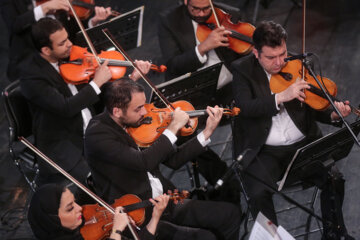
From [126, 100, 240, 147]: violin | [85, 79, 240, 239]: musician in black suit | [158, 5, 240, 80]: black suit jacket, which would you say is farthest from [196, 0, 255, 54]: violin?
[85, 79, 240, 239]: musician in black suit

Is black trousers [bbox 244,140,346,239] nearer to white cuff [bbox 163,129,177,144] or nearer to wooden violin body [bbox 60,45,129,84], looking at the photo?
white cuff [bbox 163,129,177,144]

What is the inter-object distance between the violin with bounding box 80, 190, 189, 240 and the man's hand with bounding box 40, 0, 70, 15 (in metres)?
1.77

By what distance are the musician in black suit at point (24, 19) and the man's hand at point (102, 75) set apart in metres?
0.52

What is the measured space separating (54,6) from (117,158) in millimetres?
1600

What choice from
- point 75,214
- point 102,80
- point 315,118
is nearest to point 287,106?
point 315,118

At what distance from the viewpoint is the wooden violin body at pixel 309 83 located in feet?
10.1

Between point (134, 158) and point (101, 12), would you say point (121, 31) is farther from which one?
point (134, 158)

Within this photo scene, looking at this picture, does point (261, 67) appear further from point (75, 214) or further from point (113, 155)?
point (75, 214)

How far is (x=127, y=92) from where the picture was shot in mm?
3041

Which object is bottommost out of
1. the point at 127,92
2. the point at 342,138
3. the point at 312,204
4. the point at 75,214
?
the point at 312,204

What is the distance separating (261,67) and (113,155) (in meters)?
1.18

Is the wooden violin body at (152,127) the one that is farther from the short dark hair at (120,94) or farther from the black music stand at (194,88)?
the short dark hair at (120,94)

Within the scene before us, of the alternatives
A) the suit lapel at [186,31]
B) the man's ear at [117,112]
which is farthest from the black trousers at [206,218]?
the suit lapel at [186,31]

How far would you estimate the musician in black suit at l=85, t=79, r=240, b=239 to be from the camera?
9.74 ft
